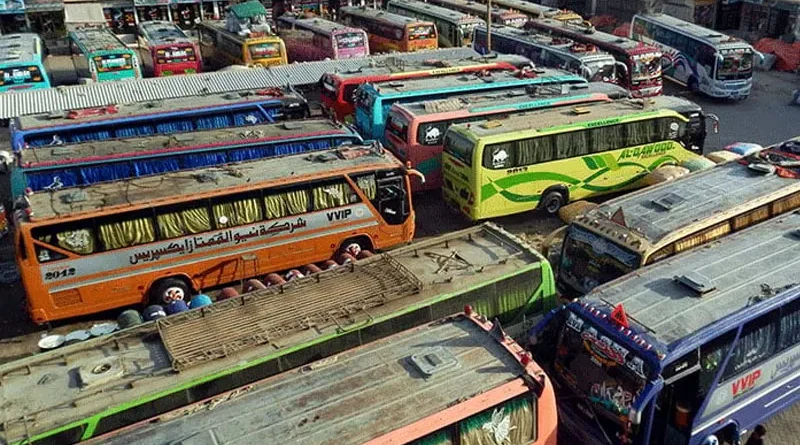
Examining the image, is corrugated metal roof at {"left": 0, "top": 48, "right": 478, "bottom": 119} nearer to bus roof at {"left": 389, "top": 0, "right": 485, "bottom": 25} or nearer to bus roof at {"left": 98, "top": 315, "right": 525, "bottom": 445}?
bus roof at {"left": 389, "top": 0, "right": 485, "bottom": 25}

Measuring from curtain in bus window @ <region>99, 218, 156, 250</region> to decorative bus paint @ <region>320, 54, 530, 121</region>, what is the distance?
36.5ft

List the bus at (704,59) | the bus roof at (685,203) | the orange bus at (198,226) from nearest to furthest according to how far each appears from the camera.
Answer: the bus roof at (685,203) < the orange bus at (198,226) < the bus at (704,59)

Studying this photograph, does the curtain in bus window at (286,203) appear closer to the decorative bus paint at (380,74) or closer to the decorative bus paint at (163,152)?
the decorative bus paint at (163,152)

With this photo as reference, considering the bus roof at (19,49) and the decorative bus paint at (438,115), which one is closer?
the decorative bus paint at (438,115)

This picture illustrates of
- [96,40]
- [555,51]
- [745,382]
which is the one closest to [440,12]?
[555,51]

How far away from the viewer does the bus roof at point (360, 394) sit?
796 cm

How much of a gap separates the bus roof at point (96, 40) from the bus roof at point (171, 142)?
47.1 ft

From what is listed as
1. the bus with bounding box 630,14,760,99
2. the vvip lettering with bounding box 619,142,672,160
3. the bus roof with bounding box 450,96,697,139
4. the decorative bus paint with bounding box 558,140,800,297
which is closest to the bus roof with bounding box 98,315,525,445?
the decorative bus paint with bounding box 558,140,800,297

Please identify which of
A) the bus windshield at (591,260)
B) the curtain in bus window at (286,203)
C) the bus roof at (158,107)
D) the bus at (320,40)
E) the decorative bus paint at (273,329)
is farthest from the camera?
the bus at (320,40)

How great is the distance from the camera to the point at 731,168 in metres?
16.0

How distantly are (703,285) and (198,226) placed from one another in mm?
10150

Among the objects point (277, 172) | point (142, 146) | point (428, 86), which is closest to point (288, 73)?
point (428, 86)

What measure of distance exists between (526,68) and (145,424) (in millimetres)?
20531

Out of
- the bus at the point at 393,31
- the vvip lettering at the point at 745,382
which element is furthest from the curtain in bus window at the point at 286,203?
the bus at the point at 393,31
